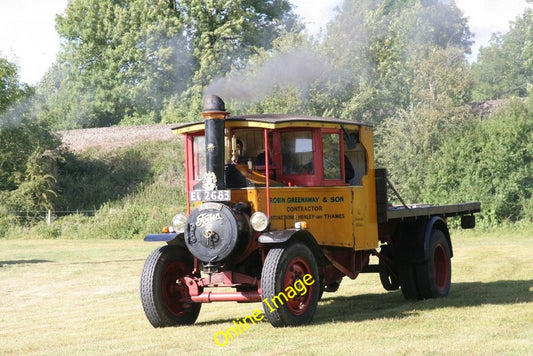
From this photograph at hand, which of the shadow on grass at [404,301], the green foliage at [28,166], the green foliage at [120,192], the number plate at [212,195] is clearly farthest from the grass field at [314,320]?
the green foliage at [28,166]

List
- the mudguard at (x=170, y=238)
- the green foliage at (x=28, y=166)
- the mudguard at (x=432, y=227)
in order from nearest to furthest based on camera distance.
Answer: the mudguard at (x=170, y=238) < the mudguard at (x=432, y=227) < the green foliage at (x=28, y=166)

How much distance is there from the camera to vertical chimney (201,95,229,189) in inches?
414

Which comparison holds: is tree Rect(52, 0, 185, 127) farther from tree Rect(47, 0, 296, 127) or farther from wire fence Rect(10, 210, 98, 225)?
wire fence Rect(10, 210, 98, 225)

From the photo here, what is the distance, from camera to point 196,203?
36.6 feet

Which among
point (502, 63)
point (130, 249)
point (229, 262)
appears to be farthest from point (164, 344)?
point (502, 63)

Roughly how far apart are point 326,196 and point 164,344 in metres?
3.10

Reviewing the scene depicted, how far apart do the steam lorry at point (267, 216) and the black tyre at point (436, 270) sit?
911 mm

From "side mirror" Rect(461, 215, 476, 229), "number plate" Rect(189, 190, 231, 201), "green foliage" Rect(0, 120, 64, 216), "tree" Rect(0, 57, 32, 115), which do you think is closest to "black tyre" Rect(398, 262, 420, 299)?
"side mirror" Rect(461, 215, 476, 229)

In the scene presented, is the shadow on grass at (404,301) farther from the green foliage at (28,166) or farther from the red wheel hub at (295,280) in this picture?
the green foliage at (28,166)

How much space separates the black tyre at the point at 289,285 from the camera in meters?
10.2

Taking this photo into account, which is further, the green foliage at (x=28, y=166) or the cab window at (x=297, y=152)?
the green foliage at (x=28, y=166)

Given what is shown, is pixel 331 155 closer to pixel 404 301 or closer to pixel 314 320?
pixel 314 320

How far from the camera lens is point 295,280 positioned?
1062 centimetres

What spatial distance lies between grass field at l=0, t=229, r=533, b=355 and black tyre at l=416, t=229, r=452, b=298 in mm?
234
